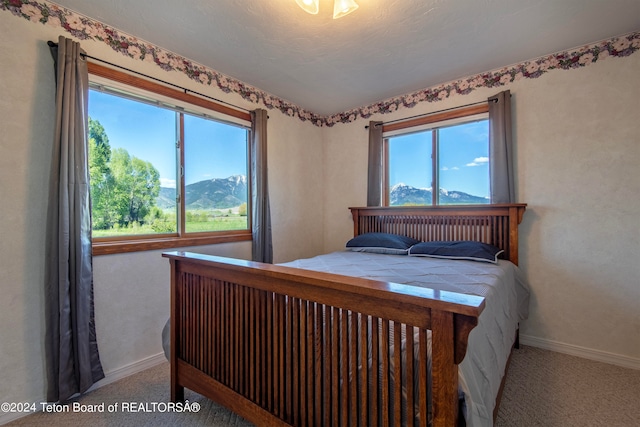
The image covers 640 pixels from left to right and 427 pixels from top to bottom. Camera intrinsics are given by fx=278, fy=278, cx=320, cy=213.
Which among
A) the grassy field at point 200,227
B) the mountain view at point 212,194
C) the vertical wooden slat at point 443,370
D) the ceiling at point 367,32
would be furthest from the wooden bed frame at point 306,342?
the ceiling at point 367,32

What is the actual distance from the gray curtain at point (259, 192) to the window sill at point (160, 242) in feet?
0.49

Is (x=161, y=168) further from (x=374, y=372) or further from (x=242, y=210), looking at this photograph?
(x=374, y=372)

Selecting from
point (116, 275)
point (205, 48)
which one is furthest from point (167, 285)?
point (205, 48)

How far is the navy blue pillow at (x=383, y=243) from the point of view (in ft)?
9.11

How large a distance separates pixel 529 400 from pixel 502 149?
195 cm

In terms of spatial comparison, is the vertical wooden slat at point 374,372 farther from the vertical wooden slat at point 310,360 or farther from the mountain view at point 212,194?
the mountain view at point 212,194

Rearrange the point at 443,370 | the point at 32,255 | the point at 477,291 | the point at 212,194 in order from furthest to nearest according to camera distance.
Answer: the point at 212,194 < the point at 32,255 < the point at 477,291 < the point at 443,370

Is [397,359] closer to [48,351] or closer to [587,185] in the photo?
[48,351]

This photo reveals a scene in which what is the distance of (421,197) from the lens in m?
3.19

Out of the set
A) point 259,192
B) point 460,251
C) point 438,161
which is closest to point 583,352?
point 460,251

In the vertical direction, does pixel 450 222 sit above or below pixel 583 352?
above

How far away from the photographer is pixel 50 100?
178 cm

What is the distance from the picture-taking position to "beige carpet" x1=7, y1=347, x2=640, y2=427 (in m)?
1.58

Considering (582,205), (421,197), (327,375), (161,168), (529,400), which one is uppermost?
(161,168)
